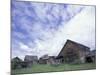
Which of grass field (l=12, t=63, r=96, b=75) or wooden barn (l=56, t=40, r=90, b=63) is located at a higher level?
wooden barn (l=56, t=40, r=90, b=63)

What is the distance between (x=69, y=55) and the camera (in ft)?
9.03

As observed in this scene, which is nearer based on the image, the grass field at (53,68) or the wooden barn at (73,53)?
the grass field at (53,68)

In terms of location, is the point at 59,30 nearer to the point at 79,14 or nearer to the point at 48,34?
the point at 48,34

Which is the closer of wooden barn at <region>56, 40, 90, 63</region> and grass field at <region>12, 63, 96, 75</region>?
grass field at <region>12, 63, 96, 75</region>

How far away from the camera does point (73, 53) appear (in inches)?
109

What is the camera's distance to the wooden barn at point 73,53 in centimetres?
272

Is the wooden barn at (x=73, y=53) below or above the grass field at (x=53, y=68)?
above

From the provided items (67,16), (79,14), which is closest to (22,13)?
(67,16)

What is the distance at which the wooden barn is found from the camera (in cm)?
272

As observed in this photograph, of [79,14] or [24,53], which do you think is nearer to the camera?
[24,53]

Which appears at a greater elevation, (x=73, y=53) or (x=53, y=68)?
(x=73, y=53)
